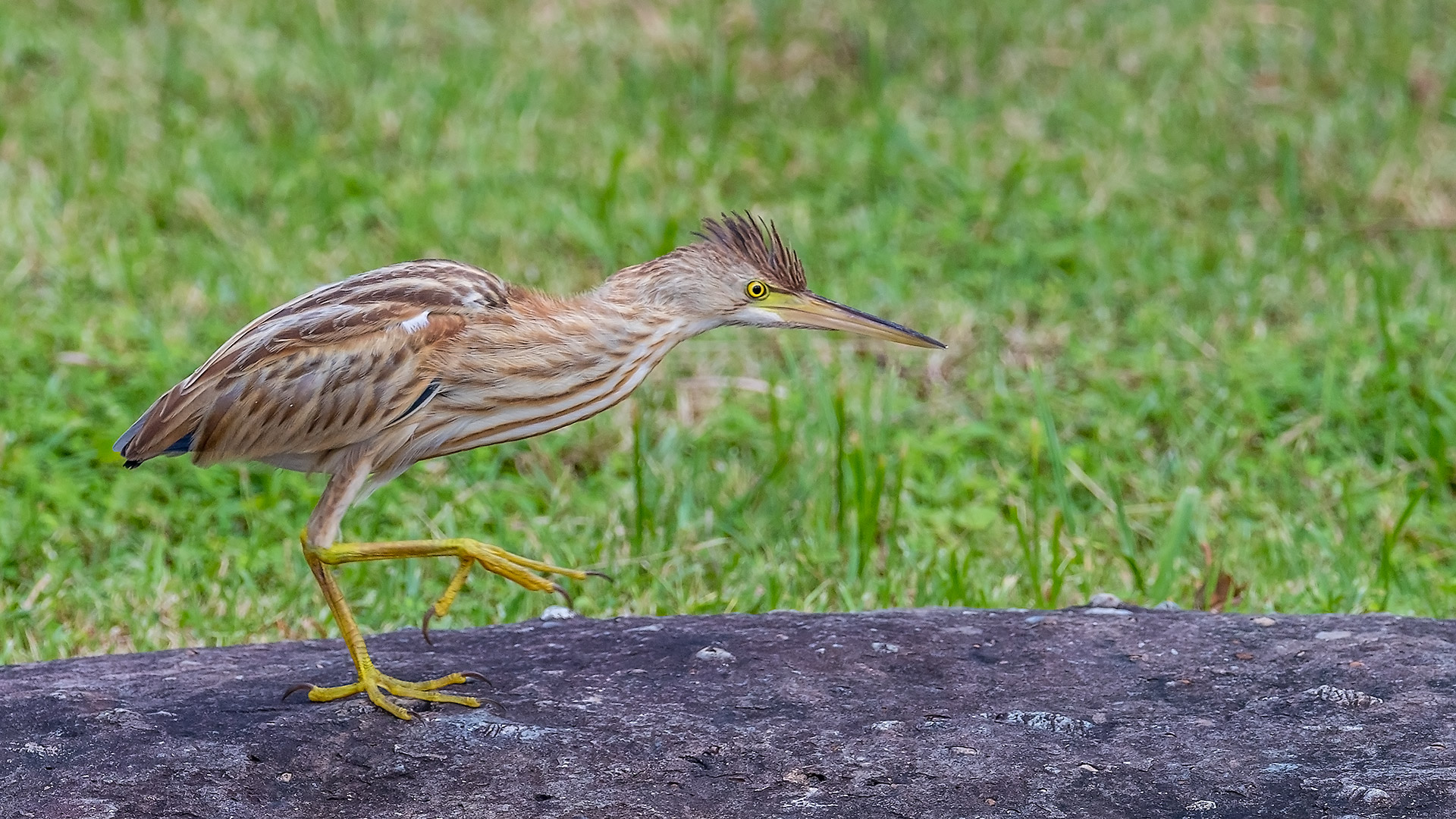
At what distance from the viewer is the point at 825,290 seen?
6.71 m

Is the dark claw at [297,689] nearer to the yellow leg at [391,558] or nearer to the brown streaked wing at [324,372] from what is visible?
the yellow leg at [391,558]

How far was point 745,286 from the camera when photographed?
3734 millimetres

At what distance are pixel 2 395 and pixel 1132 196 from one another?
461 centimetres

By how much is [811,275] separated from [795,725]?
3.86m

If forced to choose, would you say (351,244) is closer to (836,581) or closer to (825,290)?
(825,290)

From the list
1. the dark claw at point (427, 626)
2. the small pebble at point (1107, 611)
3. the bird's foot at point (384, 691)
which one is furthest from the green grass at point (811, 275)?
the bird's foot at point (384, 691)

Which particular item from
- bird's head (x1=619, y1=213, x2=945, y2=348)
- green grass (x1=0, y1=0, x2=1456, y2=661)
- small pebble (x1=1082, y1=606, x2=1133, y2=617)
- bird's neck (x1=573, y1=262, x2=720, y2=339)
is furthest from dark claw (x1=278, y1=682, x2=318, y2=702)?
small pebble (x1=1082, y1=606, x2=1133, y2=617)

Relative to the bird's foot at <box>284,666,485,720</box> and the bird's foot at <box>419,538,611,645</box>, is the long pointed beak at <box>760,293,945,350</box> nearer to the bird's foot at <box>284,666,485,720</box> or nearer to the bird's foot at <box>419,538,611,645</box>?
the bird's foot at <box>419,538,611,645</box>

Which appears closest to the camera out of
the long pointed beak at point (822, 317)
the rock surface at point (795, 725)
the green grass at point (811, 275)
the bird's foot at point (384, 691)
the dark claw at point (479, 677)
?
the rock surface at point (795, 725)

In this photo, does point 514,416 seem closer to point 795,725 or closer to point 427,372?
point 427,372

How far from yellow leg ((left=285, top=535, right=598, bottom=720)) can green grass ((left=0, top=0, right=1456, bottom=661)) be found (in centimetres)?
117

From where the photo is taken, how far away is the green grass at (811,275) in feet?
16.3

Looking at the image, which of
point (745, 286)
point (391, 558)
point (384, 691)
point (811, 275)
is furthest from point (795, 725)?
point (811, 275)

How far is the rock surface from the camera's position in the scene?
288 centimetres
